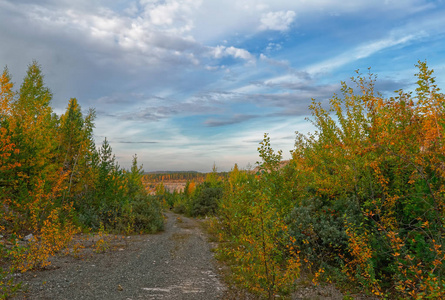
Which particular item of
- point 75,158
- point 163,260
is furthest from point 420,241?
point 75,158

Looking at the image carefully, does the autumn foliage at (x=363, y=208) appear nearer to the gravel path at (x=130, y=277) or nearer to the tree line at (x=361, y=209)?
the tree line at (x=361, y=209)

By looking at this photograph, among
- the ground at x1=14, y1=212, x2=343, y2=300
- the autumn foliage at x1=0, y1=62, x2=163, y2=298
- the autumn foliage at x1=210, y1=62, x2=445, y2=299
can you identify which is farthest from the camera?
the autumn foliage at x1=0, y1=62, x2=163, y2=298

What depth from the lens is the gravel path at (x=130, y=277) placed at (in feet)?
18.4

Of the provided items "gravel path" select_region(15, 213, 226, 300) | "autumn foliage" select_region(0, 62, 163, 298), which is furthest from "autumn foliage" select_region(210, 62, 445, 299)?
"autumn foliage" select_region(0, 62, 163, 298)

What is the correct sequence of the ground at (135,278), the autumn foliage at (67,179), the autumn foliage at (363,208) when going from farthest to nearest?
the autumn foliage at (67,179), the ground at (135,278), the autumn foliage at (363,208)

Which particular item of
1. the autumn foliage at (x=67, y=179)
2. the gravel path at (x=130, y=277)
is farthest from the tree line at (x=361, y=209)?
the autumn foliage at (x=67, y=179)

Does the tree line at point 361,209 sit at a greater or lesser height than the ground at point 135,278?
greater

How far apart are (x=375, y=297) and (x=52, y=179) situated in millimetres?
15087

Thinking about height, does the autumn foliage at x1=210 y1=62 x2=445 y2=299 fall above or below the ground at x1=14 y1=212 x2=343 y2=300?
above

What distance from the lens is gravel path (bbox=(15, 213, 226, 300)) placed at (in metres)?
5.60

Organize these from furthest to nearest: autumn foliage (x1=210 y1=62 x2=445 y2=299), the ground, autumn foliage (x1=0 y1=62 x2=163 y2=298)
→ autumn foliage (x1=0 y1=62 x2=163 y2=298) → the ground → autumn foliage (x1=210 y1=62 x2=445 y2=299)

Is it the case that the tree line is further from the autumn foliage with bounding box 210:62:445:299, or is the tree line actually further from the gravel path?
the gravel path

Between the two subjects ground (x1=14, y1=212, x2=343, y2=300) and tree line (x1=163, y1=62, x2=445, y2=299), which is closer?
tree line (x1=163, y1=62, x2=445, y2=299)

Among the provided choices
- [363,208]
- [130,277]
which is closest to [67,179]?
[130,277]
